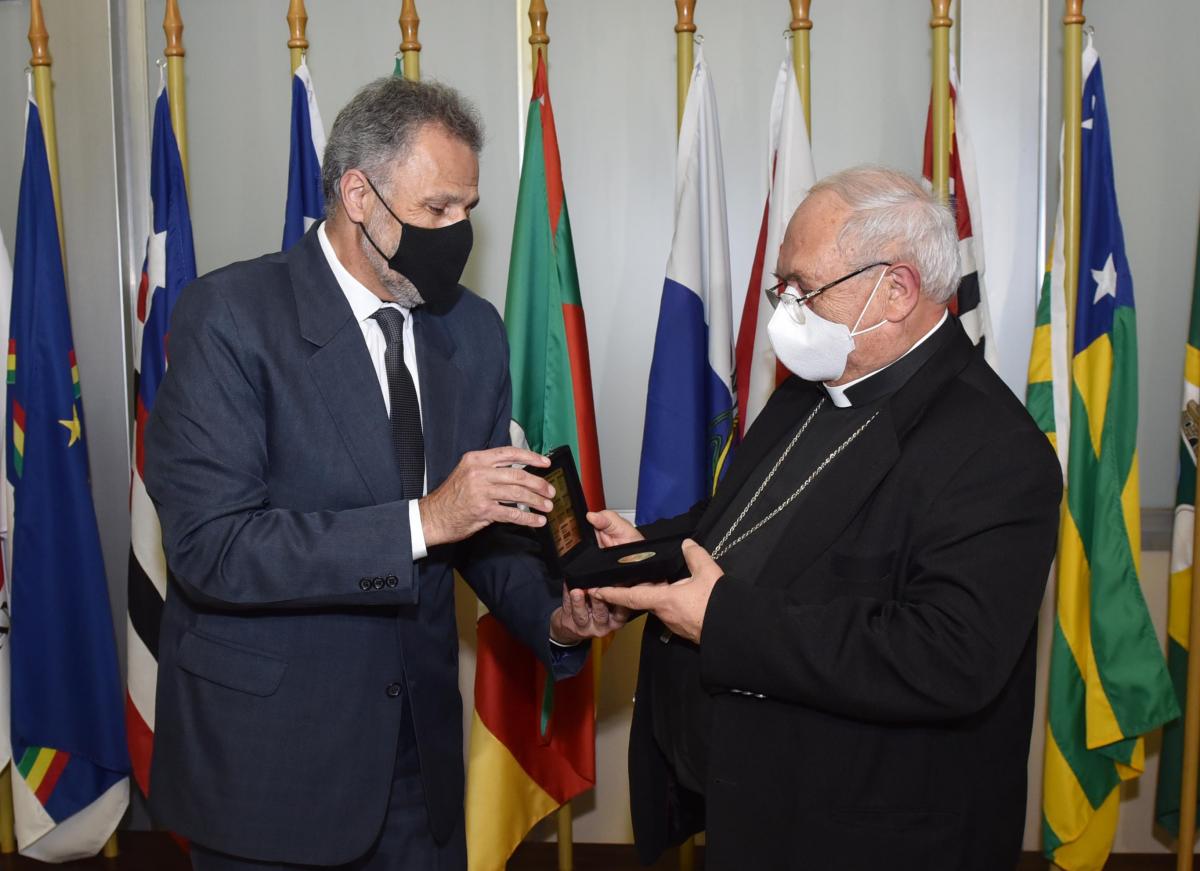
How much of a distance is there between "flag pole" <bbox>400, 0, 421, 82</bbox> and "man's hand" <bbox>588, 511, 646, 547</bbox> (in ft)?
4.75

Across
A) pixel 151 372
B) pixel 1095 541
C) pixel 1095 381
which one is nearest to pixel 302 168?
pixel 151 372

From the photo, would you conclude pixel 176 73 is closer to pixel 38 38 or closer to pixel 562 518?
pixel 38 38

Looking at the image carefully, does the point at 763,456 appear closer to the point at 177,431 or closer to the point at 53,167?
the point at 177,431

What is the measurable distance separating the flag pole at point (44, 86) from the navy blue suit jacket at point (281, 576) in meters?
1.61

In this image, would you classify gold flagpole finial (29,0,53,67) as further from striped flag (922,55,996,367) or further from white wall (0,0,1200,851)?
striped flag (922,55,996,367)

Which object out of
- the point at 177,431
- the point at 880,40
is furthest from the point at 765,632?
the point at 880,40

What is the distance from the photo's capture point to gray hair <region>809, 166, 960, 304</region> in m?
1.79

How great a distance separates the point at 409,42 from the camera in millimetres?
2936

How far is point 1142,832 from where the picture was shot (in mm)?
3293

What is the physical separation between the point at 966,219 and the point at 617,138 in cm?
107

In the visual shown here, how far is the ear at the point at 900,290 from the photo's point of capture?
1785mm

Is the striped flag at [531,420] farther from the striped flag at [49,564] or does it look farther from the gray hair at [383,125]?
the striped flag at [49,564]

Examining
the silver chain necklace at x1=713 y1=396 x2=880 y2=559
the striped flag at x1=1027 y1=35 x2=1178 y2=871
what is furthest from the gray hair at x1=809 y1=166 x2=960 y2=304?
the striped flag at x1=1027 y1=35 x2=1178 y2=871

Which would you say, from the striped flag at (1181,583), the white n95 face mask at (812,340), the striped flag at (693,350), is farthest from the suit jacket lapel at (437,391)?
the striped flag at (1181,583)
